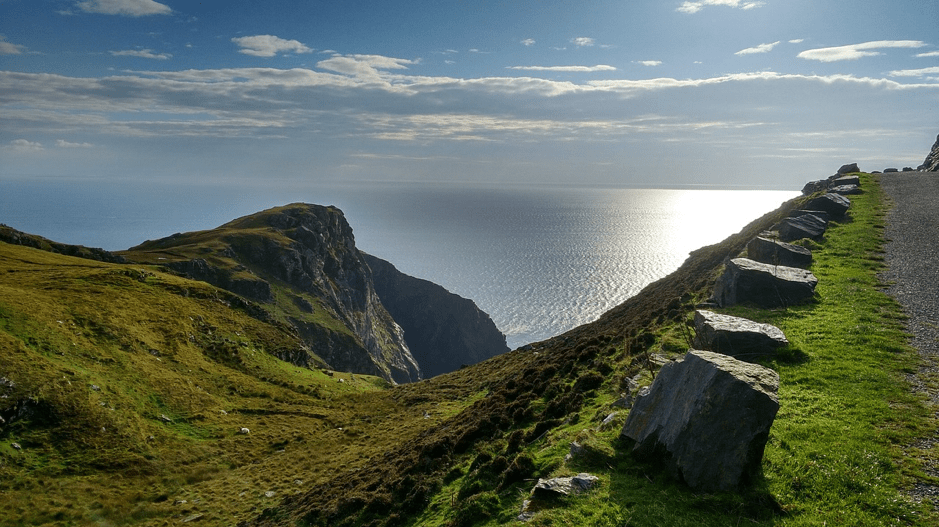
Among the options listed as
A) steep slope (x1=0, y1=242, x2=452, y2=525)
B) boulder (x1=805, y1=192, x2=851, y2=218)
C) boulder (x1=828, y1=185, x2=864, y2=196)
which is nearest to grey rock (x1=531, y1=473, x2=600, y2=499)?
steep slope (x1=0, y1=242, x2=452, y2=525)

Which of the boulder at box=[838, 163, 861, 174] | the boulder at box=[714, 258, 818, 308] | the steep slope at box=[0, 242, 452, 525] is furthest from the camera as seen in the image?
the boulder at box=[838, 163, 861, 174]

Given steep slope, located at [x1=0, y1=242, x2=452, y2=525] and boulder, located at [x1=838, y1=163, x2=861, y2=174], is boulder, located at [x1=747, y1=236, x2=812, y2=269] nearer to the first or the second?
steep slope, located at [x1=0, y1=242, x2=452, y2=525]

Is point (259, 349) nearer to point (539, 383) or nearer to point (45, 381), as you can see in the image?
point (45, 381)

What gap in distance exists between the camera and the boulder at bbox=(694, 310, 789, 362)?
17.5 meters

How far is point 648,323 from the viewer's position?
95.0 ft

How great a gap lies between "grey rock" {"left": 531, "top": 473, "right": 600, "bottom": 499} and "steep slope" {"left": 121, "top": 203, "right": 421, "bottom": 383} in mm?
85048

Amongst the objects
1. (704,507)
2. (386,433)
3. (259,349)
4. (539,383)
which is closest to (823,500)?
(704,507)

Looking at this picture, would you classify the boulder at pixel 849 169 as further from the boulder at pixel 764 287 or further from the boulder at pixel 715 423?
the boulder at pixel 715 423

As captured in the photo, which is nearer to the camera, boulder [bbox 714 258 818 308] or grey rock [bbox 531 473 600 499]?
grey rock [bbox 531 473 600 499]

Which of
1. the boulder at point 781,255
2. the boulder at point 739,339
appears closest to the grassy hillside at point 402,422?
the boulder at point 739,339

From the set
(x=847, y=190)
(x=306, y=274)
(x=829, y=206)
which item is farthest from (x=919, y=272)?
(x=306, y=274)

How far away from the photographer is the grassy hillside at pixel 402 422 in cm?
1209

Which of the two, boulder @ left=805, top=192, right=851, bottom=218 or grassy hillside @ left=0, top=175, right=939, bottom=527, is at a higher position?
boulder @ left=805, top=192, right=851, bottom=218

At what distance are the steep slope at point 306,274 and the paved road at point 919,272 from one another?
8830cm
